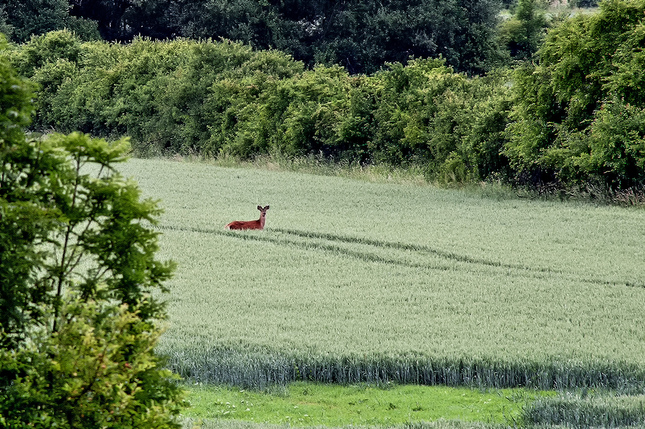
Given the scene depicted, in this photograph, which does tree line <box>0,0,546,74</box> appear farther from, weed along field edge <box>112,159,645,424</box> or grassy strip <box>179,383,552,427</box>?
grassy strip <box>179,383,552,427</box>

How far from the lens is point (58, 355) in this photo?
324cm

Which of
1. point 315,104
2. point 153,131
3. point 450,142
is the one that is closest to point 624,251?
point 450,142

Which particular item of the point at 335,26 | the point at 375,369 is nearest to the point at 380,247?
the point at 375,369

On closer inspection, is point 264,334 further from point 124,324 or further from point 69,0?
point 69,0

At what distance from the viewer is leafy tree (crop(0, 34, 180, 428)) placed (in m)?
3.25

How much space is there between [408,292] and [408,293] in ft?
0.21

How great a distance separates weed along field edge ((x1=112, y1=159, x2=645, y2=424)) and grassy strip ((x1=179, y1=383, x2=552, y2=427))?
0.59 feet

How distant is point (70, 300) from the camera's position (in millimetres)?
3543

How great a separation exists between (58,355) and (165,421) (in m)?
0.56

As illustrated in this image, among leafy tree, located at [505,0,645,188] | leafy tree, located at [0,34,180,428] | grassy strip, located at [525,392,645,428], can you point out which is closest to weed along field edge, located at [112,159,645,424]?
grassy strip, located at [525,392,645,428]

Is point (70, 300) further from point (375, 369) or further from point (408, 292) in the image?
point (408, 292)

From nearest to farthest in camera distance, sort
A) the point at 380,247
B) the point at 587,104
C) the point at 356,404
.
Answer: the point at 356,404
the point at 380,247
the point at 587,104

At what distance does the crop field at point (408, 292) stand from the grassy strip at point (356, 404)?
19 centimetres

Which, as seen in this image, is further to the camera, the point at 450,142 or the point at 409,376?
the point at 450,142
